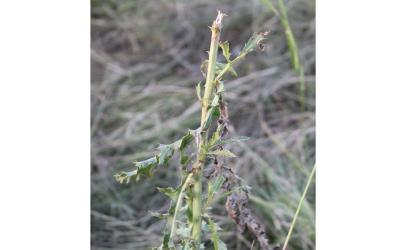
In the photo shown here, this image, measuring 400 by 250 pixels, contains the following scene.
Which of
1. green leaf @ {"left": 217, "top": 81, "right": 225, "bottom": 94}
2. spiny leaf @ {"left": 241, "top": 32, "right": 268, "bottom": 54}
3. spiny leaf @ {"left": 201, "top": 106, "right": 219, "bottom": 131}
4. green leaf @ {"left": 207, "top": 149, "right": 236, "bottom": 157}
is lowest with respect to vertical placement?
green leaf @ {"left": 207, "top": 149, "right": 236, "bottom": 157}

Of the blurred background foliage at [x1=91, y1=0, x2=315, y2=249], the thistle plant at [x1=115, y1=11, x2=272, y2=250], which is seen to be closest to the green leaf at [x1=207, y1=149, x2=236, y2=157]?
the thistle plant at [x1=115, y1=11, x2=272, y2=250]

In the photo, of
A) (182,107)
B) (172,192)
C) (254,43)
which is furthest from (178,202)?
(182,107)

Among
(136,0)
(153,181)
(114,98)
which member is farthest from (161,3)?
(153,181)

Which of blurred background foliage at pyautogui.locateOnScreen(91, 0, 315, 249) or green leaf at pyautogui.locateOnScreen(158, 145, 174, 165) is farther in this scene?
blurred background foliage at pyautogui.locateOnScreen(91, 0, 315, 249)

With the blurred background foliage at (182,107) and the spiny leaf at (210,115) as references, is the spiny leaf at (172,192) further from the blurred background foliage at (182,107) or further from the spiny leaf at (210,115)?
the blurred background foliage at (182,107)

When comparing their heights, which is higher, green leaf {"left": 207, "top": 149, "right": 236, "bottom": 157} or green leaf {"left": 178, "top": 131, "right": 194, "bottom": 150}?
green leaf {"left": 178, "top": 131, "right": 194, "bottom": 150}

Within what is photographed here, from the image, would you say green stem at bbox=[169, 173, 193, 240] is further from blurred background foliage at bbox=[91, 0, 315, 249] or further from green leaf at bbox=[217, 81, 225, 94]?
blurred background foliage at bbox=[91, 0, 315, 249]

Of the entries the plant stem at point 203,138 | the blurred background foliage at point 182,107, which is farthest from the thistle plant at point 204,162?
the blurred background foliage at point 182,107

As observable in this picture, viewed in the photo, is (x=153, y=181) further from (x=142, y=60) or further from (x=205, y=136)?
(x=205, y=136)

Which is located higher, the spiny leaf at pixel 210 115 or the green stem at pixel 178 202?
the spiny leaf at pixel 210 115
